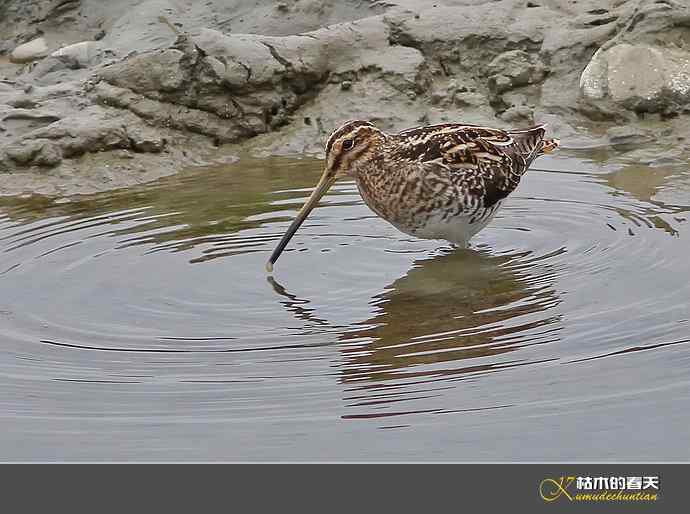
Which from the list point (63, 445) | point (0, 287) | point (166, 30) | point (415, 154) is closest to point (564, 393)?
point (63, 445)

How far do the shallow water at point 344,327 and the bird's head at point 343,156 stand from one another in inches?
8.0

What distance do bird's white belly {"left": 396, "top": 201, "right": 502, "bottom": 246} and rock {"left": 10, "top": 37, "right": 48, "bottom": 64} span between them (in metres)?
5.40

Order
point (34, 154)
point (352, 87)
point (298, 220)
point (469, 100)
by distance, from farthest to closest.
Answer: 1. point (352, 87)
2. point (469, 100)
3. point (34, 154)
4. point (298, 220)

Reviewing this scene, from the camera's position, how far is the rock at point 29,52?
11.7 meters

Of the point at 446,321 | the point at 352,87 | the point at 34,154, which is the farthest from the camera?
the point at 352,87

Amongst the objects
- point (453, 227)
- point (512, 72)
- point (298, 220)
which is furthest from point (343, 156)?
point (512, 72)

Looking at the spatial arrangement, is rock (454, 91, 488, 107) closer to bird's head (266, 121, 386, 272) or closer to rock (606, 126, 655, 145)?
rock (606, 126, 655, 145)

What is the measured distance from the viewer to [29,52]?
11.7 metres

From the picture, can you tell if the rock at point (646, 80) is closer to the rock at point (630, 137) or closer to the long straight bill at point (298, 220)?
the rock at point (630, 137)

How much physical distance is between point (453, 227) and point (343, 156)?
771 mm

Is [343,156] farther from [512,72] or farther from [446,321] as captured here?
[512,72]

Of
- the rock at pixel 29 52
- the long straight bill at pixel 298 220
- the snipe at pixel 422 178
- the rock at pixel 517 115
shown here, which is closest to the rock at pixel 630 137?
the rock at pixel 517 115

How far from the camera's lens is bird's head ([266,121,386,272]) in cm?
741

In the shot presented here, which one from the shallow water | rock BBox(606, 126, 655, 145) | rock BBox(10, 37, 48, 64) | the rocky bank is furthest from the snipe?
rock BBox(10, 37, 48, 64)
